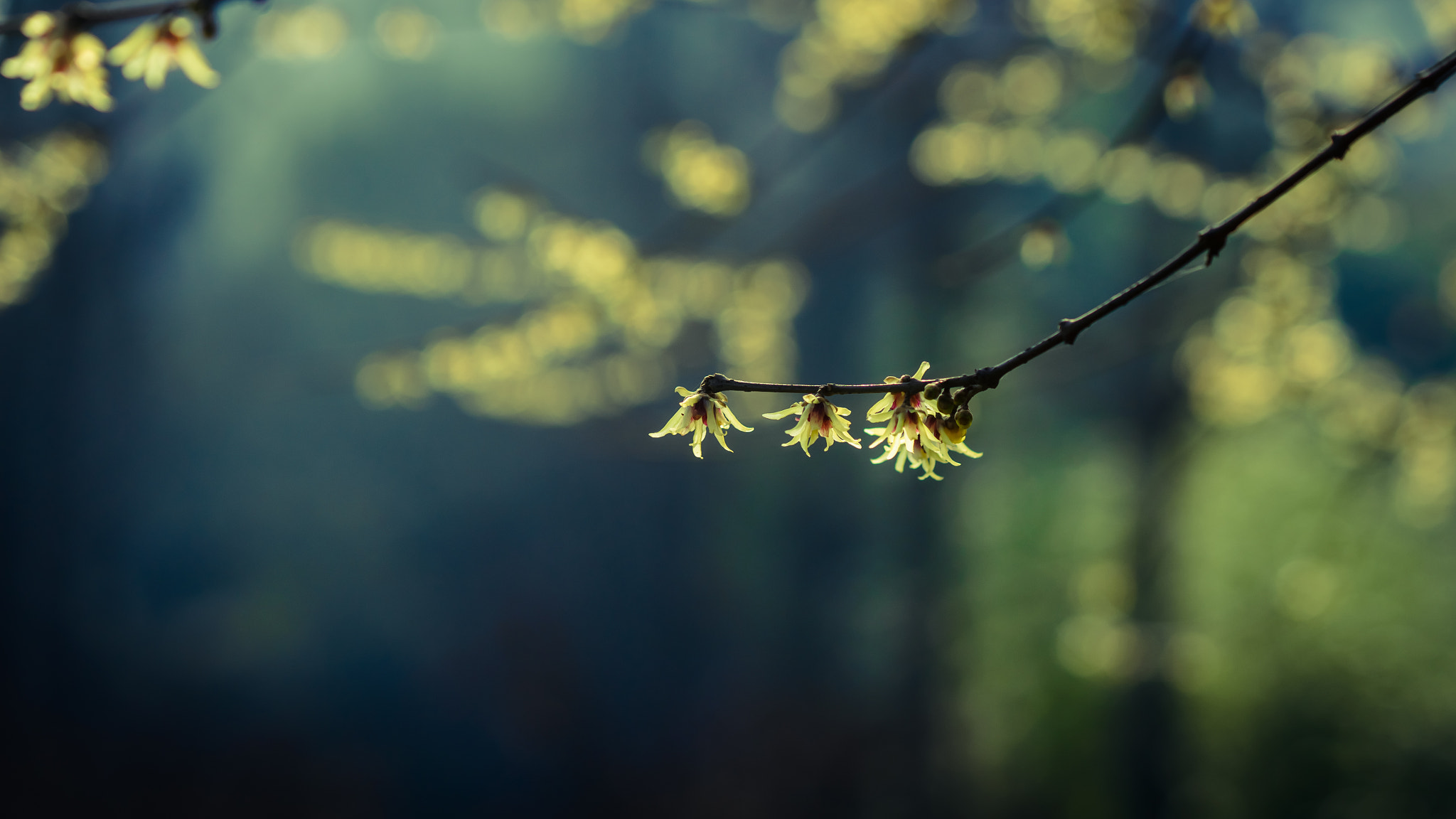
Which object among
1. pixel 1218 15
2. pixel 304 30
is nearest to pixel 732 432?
pixel 304 30

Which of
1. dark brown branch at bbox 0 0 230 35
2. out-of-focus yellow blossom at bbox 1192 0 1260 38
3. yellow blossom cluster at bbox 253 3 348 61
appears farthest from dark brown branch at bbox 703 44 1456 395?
yellow blossom cluster at bbox 253 3 348 61

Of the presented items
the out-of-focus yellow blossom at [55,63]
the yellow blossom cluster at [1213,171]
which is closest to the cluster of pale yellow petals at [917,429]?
the out-of-focus yellow blossom at [55,63]

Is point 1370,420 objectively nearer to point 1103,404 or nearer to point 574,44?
point 1103,404

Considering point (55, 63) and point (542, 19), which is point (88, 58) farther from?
point (542, 19)

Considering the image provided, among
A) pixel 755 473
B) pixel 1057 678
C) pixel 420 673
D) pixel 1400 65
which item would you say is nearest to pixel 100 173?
pixel 1400 65

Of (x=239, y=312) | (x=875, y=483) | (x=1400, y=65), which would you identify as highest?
(x=239, y=312)

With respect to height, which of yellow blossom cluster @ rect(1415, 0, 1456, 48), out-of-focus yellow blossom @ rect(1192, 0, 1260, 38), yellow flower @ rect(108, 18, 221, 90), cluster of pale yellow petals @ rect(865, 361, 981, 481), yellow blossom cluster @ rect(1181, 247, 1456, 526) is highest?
yellow blossom cluster @ rect(1415, 0, 1456, 48)

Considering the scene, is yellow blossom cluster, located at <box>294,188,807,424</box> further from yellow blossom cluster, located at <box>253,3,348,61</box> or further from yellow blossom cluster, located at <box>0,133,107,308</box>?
yellow blossom cluster, located at <box>0,133,107,308</box>
